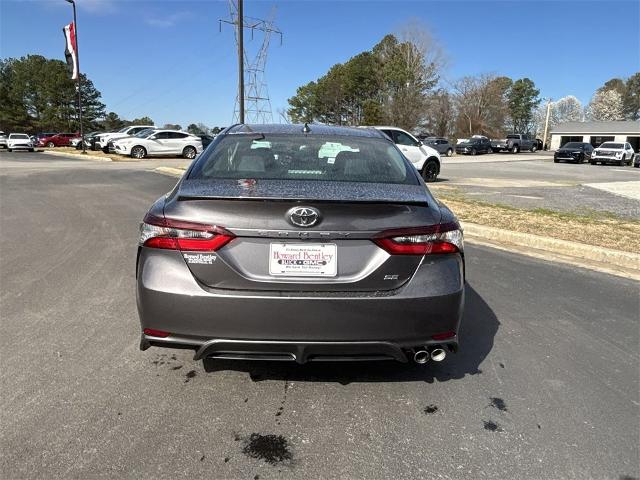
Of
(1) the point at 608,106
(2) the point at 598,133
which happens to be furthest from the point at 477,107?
(1) the point at 608,106

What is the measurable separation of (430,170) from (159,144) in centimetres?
1797

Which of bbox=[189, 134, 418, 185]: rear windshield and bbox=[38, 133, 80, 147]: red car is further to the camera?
bbox=[38, 133, 80, 147]: red car

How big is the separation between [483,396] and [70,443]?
228 cm

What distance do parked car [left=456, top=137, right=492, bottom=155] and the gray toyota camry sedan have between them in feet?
155

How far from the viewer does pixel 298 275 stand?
2535 mm

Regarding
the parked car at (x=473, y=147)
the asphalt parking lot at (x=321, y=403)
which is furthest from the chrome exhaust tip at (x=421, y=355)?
the parked car at (x=473, y=147)

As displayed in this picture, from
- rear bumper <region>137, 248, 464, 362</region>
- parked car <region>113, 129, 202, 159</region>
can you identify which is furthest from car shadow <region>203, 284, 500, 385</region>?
parked car <region>113, 129, 202, 159</region>

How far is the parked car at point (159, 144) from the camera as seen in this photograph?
2806cm

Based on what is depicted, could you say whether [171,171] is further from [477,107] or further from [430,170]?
[477,107]

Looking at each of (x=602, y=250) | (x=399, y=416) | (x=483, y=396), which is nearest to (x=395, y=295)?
(x=399, y=416)

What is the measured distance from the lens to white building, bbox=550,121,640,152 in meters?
73.5

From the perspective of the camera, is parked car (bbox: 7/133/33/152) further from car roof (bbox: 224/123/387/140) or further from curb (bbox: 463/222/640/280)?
car roof (bbox: 224/123/387/140)

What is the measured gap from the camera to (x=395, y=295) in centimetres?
259

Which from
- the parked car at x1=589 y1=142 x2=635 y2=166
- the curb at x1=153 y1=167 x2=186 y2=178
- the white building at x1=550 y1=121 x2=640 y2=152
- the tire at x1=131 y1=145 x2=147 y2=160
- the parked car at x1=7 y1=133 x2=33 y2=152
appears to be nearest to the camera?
the curb at x1=153 y1=167 x2=186 y2=178
